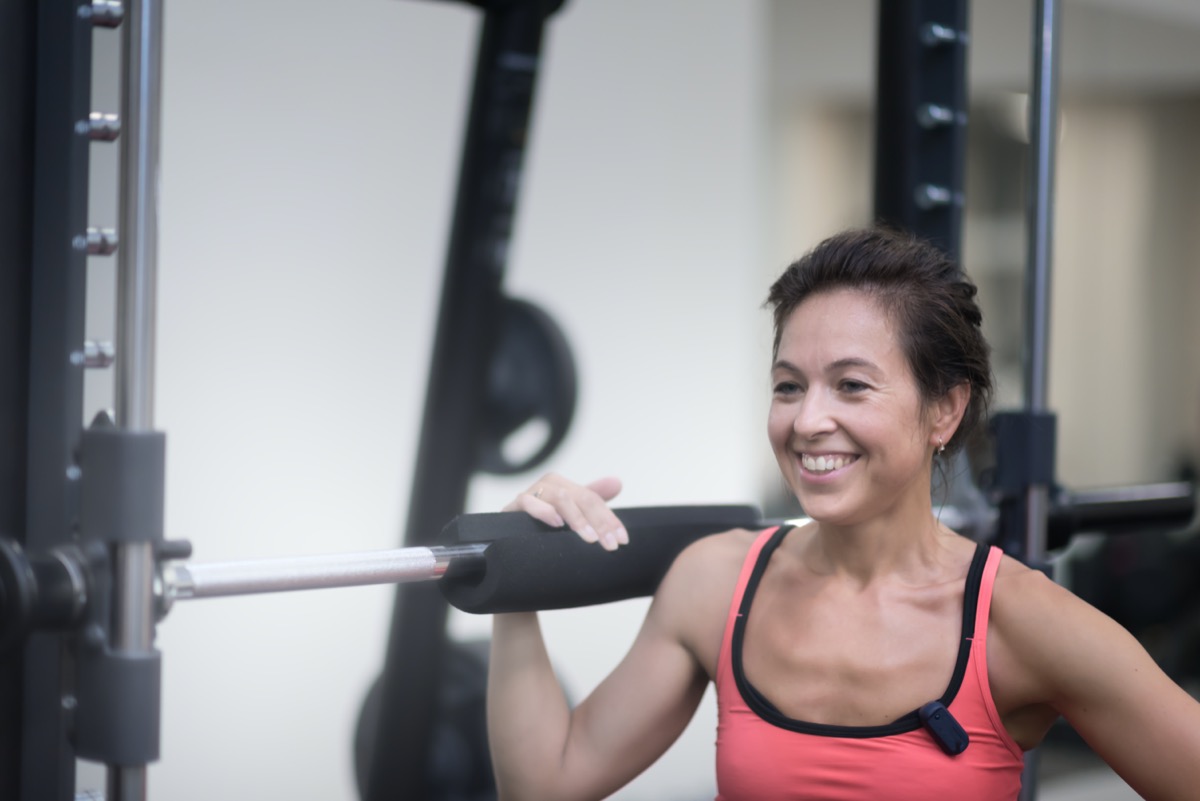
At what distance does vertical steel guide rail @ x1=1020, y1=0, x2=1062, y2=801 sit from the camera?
177 centimetres

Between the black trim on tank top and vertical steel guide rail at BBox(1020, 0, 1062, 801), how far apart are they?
470 millimetres

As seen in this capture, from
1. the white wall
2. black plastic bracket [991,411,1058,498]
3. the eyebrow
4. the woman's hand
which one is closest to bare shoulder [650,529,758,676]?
the woman's hand

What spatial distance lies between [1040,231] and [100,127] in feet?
4.36

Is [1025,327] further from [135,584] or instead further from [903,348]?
[135,584]

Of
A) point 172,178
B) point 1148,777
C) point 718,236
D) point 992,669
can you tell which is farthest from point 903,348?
point 718,236

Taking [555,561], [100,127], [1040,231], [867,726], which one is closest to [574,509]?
[555,561]

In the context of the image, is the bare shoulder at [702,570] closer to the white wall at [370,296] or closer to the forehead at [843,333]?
the forehead at [843,333]

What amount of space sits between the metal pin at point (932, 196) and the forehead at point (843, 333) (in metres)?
0.61

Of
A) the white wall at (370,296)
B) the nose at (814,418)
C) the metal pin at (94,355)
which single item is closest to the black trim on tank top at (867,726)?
the nose at (814,418)

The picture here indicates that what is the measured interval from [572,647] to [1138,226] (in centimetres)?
254

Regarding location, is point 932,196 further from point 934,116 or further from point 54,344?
point 54,344

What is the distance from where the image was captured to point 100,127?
1.15m

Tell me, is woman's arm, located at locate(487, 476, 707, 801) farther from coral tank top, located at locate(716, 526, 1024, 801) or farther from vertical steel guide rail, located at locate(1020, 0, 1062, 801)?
vertical steel guide rail, located at locate(1020, 0, 1062, 801)

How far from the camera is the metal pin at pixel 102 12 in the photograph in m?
1.15
